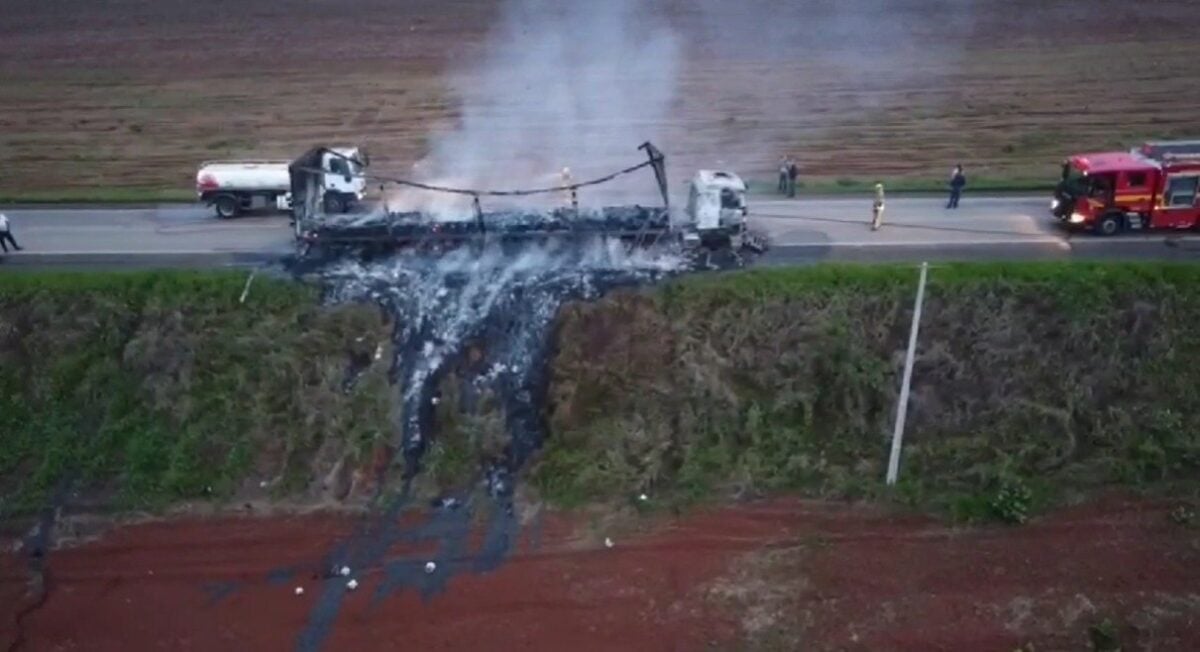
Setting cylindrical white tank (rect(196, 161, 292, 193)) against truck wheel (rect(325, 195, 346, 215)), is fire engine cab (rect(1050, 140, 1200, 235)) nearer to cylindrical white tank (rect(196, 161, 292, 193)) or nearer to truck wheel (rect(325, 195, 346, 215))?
truck wheel (rect(325, 195, 346, 215))

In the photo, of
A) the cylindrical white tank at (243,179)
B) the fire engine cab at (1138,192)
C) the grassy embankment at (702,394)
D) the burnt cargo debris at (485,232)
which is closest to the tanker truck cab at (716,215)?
the burnt cargo debris at (485,232)

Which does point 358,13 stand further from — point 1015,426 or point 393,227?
point 1015,426

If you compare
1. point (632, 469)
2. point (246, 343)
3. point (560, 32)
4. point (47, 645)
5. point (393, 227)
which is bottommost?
point (47, 645)

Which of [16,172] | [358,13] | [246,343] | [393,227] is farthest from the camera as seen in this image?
[358,13]

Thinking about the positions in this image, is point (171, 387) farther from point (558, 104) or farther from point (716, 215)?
point (558, 104)

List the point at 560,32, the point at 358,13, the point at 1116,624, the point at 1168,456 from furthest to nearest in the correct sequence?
the point at 358,13 → the point at 560,32 → the point at 1168,456 → the point at 1116,624

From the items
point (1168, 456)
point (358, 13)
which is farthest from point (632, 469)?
point (358, 13)

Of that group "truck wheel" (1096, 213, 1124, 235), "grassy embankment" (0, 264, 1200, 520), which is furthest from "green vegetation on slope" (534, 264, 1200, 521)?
"truck wheel" (1096, 213, 1124, 235)

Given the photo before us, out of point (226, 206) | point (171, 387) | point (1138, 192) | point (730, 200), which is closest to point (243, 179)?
point (226, 206)
